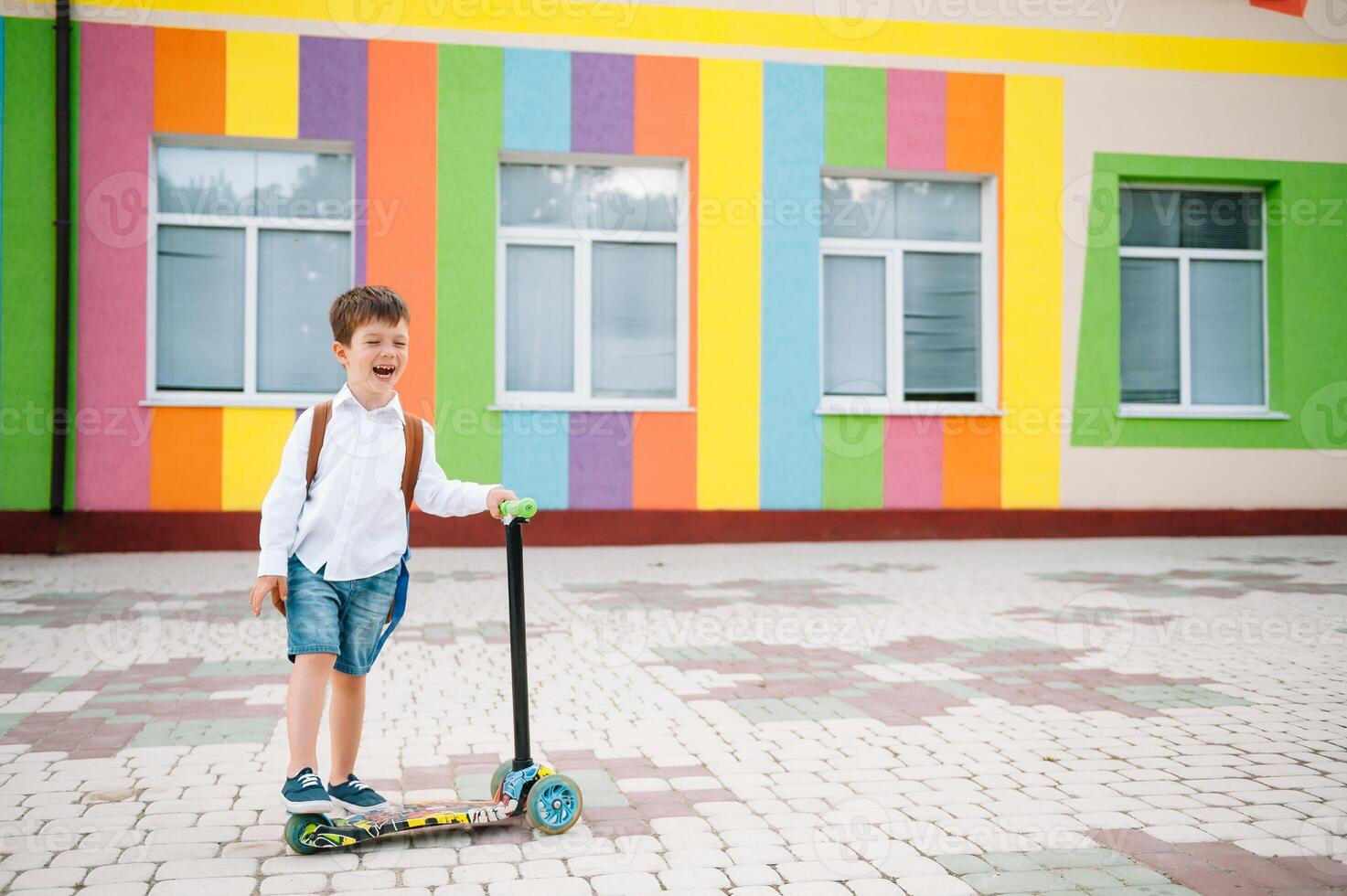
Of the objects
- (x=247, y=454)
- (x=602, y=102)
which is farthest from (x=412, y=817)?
(x=602, y=102)

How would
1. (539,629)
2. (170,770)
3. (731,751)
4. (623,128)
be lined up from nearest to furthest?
(170,770)
(731,751)
(539,629)
(623,128)

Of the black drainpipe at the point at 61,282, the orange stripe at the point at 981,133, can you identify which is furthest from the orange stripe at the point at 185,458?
the orange stripe at the point at 981,133

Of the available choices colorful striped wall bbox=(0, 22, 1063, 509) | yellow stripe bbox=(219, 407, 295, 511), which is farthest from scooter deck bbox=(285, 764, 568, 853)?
yellow stripe bbox=(219, 407, 295, 511)

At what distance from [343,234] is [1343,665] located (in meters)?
9.19

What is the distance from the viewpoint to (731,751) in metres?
4.36

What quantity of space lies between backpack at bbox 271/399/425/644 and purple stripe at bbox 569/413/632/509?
8.00 m

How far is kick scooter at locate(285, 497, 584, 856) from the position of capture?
330 cm

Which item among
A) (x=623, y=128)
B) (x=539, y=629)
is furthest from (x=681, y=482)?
(x=539, y=629)

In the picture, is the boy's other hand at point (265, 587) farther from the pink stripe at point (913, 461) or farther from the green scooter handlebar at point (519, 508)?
the pink stripe at point (913, 461)

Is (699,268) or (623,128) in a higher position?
(623,128)

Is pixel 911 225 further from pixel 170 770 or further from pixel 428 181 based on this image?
pixel 170 770

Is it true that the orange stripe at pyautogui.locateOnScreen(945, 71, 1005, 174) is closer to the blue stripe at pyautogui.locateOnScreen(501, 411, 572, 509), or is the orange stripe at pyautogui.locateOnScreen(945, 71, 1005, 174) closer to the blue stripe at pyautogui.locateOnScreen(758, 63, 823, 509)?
the blue stripe at pyautogui.locateOnScreen(758, 63, 823, 509)

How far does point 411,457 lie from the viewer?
3.52 metres

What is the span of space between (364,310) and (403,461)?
448mm
